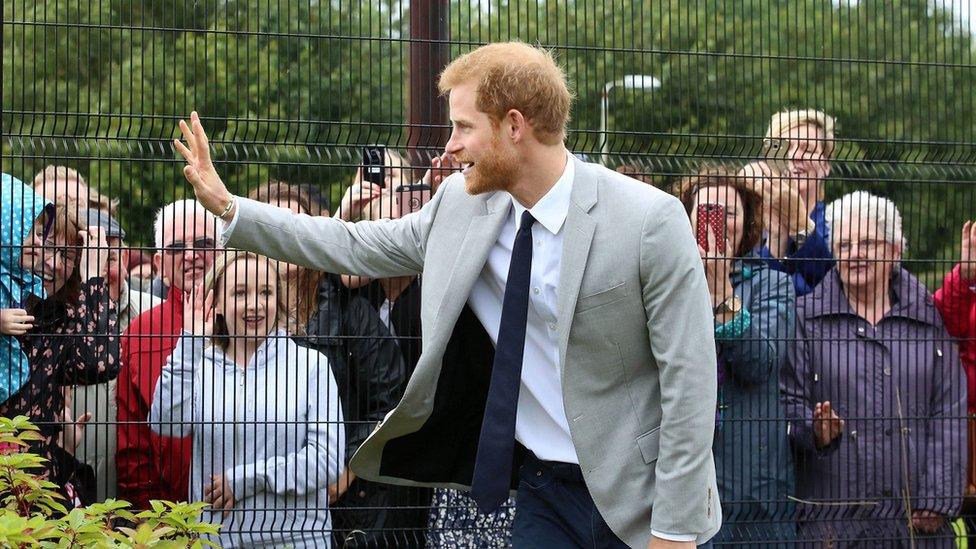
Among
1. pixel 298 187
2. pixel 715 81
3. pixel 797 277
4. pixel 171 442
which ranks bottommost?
pixel 171 442

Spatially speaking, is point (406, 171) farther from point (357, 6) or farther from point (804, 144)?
point (804, 144)

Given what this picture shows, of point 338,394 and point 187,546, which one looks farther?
point 338,394

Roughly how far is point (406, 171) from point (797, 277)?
1.96 m

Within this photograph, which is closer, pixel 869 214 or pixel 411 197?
pixel 411 197

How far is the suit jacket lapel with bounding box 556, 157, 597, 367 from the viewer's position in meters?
3.67

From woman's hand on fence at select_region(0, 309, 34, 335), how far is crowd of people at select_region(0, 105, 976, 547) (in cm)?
1

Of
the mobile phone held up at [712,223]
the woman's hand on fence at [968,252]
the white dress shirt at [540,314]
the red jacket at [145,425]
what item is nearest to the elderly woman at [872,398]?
the woman's hand on fence at [968,252]

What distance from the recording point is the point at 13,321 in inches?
221

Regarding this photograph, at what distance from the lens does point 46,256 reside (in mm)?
5809

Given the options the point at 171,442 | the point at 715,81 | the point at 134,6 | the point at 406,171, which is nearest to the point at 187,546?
the point at 171,442

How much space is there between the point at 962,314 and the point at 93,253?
415 centimetres

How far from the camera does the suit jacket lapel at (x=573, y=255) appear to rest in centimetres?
367

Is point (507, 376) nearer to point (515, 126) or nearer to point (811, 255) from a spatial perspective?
point (515, 126)

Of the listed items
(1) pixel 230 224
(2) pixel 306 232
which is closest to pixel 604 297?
(2) pixel 306 232
